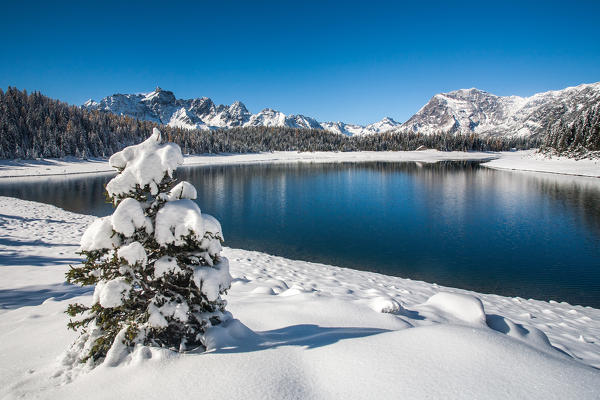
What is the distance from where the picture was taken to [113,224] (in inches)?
140

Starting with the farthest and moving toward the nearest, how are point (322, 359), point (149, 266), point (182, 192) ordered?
point (182, 192), point (149, 266), point (322, 359)

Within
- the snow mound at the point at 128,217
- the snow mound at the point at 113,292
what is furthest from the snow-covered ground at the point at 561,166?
the snow mound at the point at 113,292

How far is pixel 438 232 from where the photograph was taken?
2083 centimetres

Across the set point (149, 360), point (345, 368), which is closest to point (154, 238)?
point (149, 360)

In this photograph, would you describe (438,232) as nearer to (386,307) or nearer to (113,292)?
(386,307)

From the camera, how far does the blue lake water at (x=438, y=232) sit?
544 inches

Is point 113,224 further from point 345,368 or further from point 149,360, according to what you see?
point 345,368

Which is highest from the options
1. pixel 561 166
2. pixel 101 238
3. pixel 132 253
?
pixel 561 166

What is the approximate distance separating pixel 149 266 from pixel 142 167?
1298 mm

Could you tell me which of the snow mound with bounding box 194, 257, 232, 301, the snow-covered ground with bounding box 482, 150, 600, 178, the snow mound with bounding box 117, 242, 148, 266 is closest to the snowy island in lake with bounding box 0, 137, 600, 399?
the snow mound with bounding box 117, 242, 148, 266

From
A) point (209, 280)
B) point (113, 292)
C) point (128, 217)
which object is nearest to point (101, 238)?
point (128, 217)

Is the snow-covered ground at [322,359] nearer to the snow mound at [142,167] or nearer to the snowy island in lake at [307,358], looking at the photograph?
the snowy island in lake at [307,358]

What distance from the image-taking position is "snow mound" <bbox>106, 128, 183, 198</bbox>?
377 centimetres

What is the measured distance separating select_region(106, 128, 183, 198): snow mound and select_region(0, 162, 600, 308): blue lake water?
40.3ft
